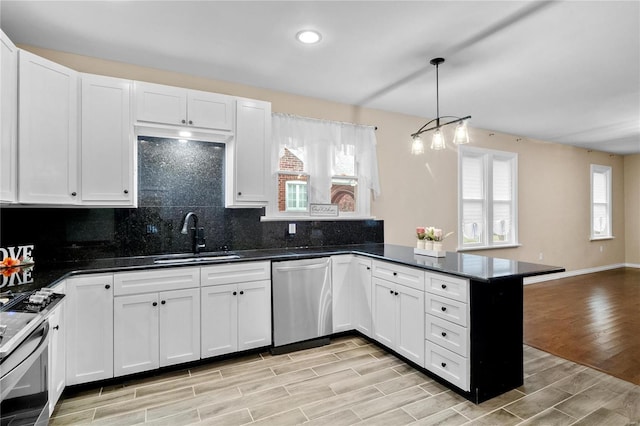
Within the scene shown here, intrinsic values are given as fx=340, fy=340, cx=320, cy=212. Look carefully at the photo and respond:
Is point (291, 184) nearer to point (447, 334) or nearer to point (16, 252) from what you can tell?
point (447, 334)

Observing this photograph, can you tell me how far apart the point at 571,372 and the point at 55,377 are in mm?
3725

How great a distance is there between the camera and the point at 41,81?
240 centimetres

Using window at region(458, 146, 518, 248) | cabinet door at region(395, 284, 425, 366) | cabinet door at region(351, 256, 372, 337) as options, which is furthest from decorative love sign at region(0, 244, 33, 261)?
window at region(458, 146, 518, 248)

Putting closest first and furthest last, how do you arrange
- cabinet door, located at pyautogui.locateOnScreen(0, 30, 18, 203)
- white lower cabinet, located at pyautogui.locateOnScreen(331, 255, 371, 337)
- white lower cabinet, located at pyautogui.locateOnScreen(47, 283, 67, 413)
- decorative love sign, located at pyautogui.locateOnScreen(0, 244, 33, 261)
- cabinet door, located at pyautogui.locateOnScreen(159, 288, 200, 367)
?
white lower cabinet, located at pyautogui.locateOnScreen(47, 283, 67, 413)
cabinet door, located at pyautogui.locateOnScreen(0, 30, 18, 203)
decorative love sign, located at pyautogui.locateOnScreen(0, 244, 33, 261)
cabinet door, located at pyautogui.locateOnScreen(159, 288, 200, 367)
white lower cabinet, located at pyautogui.locateOnScreen(331, 255, 371, 337)

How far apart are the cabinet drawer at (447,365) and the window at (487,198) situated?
3.00 meters

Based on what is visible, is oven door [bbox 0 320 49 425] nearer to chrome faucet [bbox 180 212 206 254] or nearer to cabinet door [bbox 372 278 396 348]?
chrome faucet [bbox 180 212 206 254]

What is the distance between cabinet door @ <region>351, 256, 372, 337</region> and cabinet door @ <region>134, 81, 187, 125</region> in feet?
6.97

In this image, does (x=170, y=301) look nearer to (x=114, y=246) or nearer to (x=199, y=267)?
(x=199, y=267)

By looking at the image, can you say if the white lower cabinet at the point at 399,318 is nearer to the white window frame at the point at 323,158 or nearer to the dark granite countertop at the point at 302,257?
the dark granite countertop at the point at 302,257

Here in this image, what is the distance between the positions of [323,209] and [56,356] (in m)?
2.71

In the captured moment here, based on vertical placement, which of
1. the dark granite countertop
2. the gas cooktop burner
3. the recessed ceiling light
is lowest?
the gas cooktop burner

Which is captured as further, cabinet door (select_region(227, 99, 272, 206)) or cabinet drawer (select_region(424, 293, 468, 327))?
cabinet door (select_region(227, 99, 272, 206))

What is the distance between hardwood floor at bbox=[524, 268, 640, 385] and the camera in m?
3.00

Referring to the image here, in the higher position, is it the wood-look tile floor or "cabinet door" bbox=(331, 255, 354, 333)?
"cabinet door" bbox=(331, 255, 354, 333)
